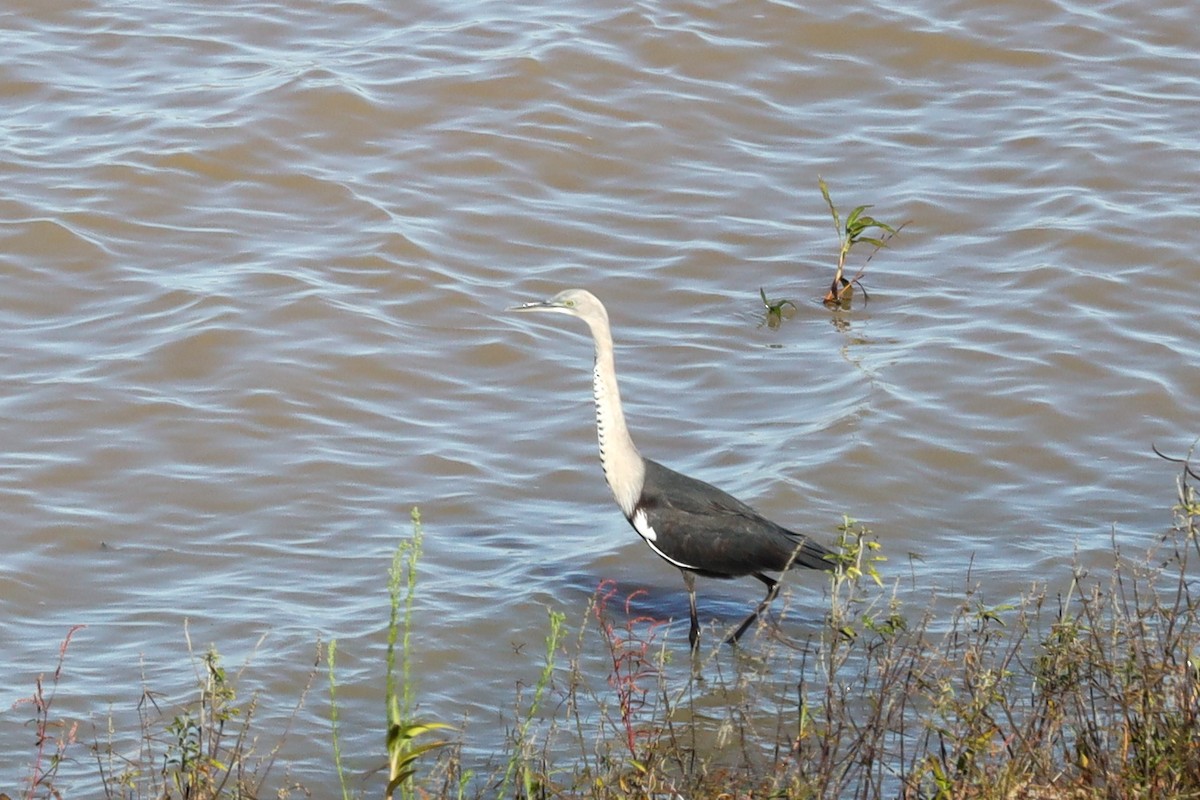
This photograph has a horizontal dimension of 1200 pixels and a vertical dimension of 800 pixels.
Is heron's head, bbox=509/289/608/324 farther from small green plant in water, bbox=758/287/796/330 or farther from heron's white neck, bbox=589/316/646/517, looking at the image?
small green plant in water, bbox=758/287/796/330

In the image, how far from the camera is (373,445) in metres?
8.65

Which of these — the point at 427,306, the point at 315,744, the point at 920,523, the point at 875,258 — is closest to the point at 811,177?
the point at 875,258

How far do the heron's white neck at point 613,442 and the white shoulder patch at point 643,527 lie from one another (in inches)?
1.5

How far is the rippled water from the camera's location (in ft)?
24.5

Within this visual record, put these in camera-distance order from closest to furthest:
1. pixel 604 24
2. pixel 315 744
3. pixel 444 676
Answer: pixel 315 744 < pixel 444 676 < pixel 604 24

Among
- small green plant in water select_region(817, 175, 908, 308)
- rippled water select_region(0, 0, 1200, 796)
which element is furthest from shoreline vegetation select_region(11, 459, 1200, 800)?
small green plant in water select_region(817, 175, 908, 308)

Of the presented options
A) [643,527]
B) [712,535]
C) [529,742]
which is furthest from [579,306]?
[529,742]

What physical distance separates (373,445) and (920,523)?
9.04ft

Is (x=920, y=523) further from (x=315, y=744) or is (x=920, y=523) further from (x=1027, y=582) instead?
(x=315, y=744)

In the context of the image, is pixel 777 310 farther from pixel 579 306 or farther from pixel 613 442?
pixel 613 442

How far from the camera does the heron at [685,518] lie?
733 cm

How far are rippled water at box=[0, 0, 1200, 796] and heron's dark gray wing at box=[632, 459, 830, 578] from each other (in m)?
0.40

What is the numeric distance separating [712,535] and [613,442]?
1.98 feet

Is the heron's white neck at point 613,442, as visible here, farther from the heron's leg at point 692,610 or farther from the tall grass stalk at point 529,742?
the tall grass stalk at point 529,742
